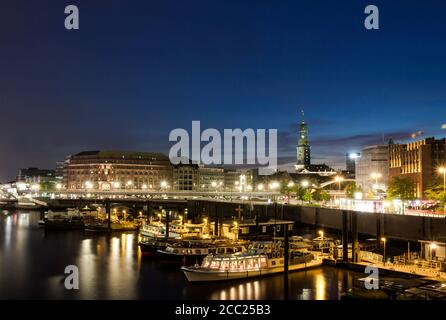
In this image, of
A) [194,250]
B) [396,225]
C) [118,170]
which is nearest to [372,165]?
[396,225]

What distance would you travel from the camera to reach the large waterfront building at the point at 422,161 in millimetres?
87625

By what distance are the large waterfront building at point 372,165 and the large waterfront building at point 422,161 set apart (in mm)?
18979

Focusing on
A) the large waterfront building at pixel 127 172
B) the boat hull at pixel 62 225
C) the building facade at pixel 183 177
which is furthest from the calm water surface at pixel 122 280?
the building facade at pixel 183 177

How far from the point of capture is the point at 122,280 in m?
43.8

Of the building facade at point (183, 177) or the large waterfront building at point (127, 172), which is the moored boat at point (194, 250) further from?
the building facade at point (183, 177)

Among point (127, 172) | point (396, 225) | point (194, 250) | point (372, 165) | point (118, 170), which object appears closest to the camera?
point (194, 250)

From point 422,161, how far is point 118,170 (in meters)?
125

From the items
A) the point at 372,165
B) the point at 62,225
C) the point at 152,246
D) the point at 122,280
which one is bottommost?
the point at 122,280

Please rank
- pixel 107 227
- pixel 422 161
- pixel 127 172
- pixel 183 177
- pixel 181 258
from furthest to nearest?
pixel 183 177
pixel 127 172
pixel 422 161
pixel 107 227
pixel 181 258

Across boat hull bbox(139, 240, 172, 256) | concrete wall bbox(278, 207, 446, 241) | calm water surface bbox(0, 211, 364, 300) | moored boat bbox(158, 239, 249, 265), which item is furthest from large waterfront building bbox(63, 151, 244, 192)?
moored boat bbox(158, 239, 249, 265)

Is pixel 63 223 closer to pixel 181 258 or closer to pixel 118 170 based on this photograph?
pixel 181 258

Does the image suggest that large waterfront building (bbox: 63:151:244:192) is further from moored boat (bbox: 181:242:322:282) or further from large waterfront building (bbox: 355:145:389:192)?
moored boat (bbox: 181:242:322:282)
